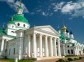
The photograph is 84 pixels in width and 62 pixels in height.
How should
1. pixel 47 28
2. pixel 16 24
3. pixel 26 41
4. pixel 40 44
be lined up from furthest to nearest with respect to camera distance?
pixel 16 24 → pixel 47 28 → pixel 26 41 → pixel 40 44

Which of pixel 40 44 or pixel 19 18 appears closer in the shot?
pixel 40 44

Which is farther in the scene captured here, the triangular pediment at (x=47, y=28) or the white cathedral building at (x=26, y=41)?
Answer: the triangular pediment at (x=47, y=28)

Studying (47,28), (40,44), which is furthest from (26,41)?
(47,28)

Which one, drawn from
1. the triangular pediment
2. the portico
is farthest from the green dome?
the portico

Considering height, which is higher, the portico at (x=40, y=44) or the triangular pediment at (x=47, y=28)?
the triangular pediment at (x=47, y=28)

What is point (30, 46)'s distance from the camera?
121ft

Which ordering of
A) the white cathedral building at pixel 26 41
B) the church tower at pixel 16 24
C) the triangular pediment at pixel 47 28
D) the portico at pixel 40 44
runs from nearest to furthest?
the portico at pixel 40 44, the white cathedral building at pixel 26 41, the triangular pediment at pixel 47 28, the church tower at pixel 16 24

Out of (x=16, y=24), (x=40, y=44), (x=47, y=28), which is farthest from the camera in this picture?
(x=16, y=24)

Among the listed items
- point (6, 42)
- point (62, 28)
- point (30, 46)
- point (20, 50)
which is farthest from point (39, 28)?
point (62, 28)

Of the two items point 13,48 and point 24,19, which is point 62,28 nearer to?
point 24,19

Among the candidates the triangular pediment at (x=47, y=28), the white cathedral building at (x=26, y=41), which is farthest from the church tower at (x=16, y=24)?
the triangular pediment at (x=47, y=28)

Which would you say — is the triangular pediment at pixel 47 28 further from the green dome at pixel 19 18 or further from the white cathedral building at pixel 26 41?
the green dome at pixel 19 18

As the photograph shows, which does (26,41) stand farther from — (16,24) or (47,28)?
(16,24)

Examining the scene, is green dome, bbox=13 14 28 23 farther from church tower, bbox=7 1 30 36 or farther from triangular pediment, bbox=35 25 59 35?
triangular pediment, bbox=35 25 59 35
